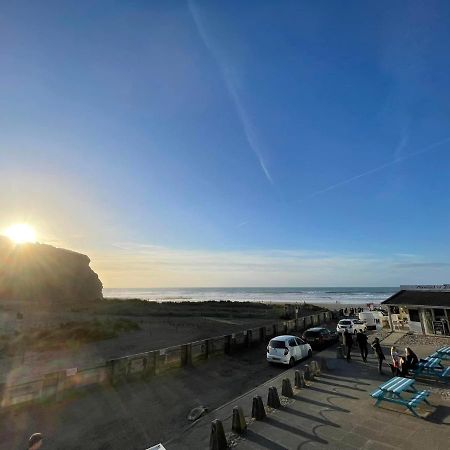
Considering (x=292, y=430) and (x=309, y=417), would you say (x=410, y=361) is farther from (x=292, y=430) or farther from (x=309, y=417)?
(x=292, y=430)

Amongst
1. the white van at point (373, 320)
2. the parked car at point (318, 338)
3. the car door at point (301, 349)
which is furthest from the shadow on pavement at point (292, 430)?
the white van at point (373, 320)

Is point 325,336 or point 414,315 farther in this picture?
point 414,315

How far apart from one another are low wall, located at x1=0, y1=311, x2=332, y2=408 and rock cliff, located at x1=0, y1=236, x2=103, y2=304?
259 ft

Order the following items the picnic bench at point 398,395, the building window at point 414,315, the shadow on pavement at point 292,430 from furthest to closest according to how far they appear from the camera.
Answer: the building window at point 414,315
the picnic bench at point 398,395
the shadow on pavement at point 292,430

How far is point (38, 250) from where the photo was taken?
102 m

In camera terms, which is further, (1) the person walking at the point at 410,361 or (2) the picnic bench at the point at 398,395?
(1) the person walking at the point at 410,361

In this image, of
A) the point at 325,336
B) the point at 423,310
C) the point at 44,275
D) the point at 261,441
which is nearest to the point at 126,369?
the point at 261,441

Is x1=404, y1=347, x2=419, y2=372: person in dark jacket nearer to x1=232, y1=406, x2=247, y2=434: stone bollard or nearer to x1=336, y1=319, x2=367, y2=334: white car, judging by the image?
x1=232, y1=406, x2=247, y2=434: stone bollard

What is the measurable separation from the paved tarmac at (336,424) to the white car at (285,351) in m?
5.16

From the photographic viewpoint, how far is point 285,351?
17.9 meters

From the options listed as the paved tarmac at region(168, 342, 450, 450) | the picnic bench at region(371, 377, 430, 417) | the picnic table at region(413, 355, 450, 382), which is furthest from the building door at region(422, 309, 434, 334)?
the picnic bench at region(371, 377, 430, 417)

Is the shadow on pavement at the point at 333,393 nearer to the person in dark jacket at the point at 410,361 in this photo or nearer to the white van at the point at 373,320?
the person in dark jacket at the point at 410,361

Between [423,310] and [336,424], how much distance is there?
1742 centimetres

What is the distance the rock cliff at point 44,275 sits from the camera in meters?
87.1
